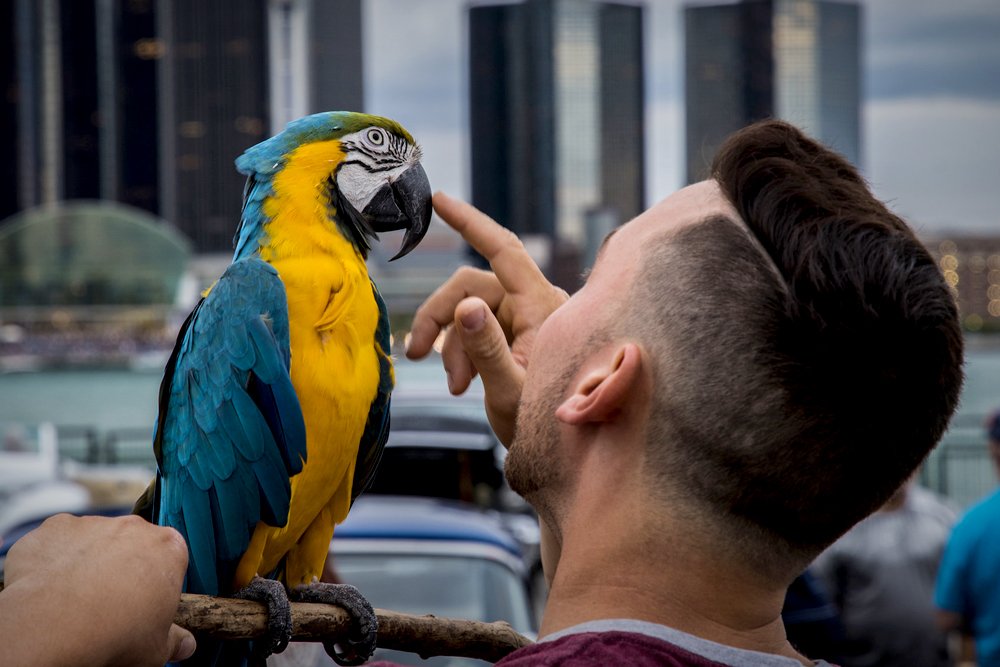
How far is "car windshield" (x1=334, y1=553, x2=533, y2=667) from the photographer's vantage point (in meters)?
3.49

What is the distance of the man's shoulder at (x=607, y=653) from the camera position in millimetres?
884

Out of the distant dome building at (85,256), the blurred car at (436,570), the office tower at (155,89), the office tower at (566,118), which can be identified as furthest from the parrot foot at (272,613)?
the distant dome building at (85,256)

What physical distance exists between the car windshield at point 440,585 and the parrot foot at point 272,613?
2037mm

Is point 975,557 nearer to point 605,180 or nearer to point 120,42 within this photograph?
point 605,180

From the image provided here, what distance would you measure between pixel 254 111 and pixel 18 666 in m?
3.31

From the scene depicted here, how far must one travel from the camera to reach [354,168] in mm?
1620

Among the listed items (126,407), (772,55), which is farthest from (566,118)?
(126,407)

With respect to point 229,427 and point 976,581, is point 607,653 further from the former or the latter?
point 976,581

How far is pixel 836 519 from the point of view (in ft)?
3.43

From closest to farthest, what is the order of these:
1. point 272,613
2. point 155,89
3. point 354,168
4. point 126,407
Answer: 1. point 272,613
2. point 354,168
3. point 155,89
4. point 126,407

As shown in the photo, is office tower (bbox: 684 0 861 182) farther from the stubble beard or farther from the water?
the stubble beard

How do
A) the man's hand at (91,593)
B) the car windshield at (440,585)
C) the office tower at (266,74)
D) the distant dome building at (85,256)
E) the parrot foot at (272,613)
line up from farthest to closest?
the distant dome building at (85,256), the car windshield at (440,585), the office tower at (266,74), the parrot foot at (272,613), the man's hand at (91,593)

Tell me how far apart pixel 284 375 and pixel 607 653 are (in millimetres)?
753

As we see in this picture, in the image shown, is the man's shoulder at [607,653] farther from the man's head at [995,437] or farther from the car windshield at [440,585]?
the man's head at [995,437]
